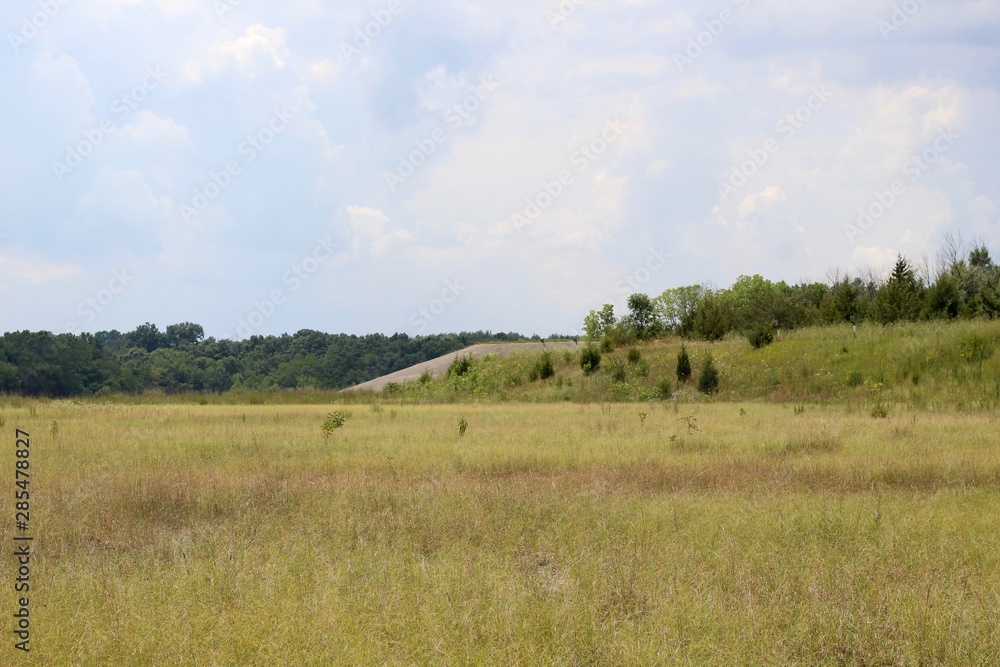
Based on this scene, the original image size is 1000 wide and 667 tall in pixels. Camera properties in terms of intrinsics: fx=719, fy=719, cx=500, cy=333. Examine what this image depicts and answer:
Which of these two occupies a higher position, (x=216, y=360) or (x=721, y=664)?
(x=216, y=360)

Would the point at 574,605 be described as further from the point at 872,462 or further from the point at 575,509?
the point at 872,462

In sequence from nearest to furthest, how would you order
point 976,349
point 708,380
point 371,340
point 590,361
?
point 976,349 < point 708,380 < point 590,361 < point 371,340

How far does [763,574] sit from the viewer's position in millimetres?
6832

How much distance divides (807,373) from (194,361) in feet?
243

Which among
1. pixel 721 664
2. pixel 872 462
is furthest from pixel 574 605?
pixel 872 462

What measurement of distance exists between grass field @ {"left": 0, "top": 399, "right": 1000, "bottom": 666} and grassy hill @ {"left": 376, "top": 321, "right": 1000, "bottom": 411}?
14.1 metres

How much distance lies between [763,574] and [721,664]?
2.11 metres

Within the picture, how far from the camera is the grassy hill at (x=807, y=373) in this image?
1113 inches

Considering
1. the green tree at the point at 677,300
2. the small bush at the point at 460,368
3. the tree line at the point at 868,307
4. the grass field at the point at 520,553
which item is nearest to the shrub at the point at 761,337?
the tree line at the point at 868,307

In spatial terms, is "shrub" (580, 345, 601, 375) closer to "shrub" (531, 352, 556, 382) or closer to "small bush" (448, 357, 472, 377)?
"shrub" (531, 352, 556, 382)

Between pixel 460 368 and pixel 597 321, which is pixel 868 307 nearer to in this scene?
pixel 460 368

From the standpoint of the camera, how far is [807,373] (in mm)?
32781

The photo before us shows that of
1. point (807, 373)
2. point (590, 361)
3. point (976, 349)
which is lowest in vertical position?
point (807, 373)

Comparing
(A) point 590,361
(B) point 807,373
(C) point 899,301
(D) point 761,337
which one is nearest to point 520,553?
(B) point 807,373
